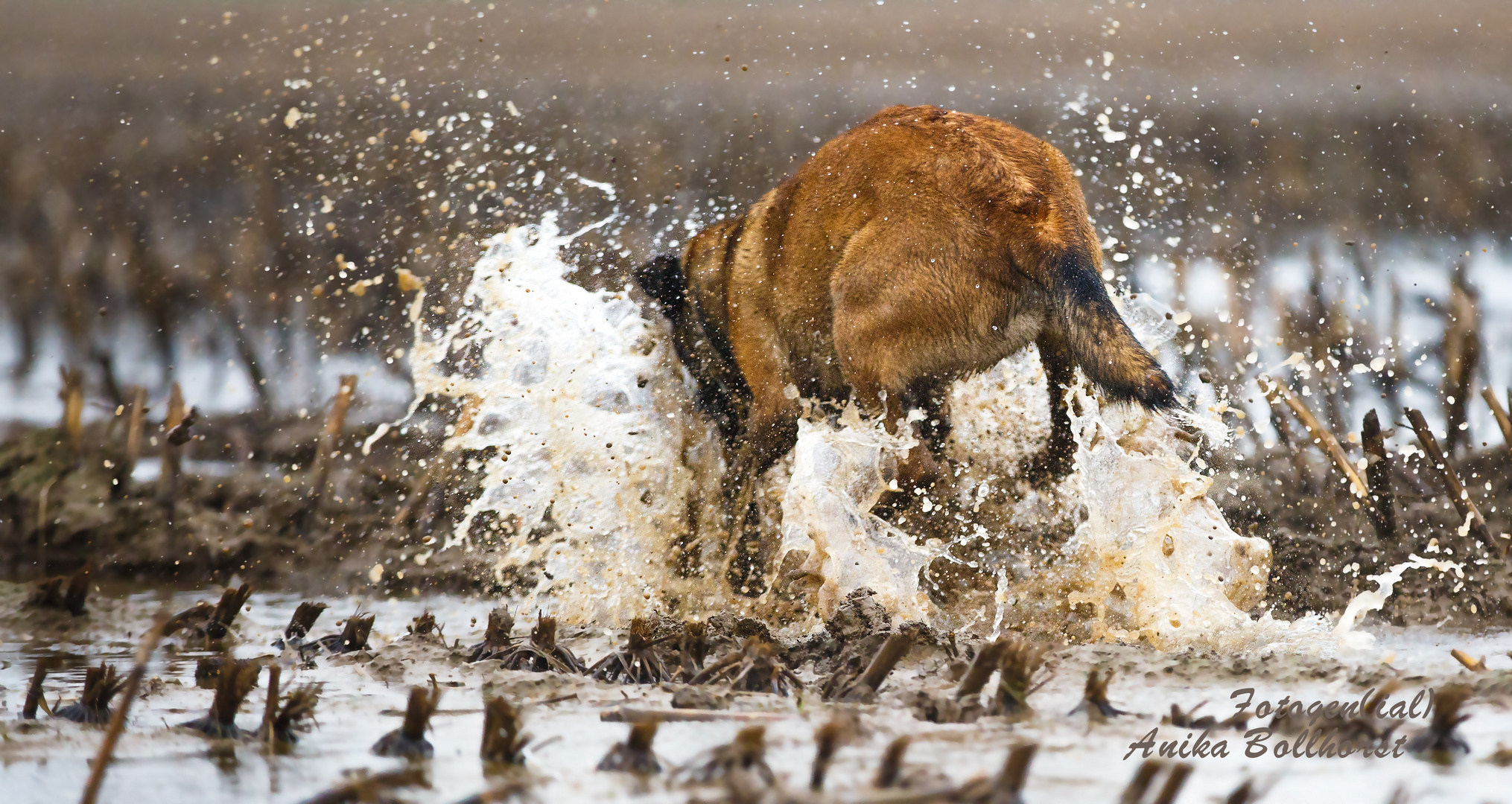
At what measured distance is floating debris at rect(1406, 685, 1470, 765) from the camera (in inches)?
79.0

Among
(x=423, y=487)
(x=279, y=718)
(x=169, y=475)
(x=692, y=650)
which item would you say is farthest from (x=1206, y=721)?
(x=169, y=475)

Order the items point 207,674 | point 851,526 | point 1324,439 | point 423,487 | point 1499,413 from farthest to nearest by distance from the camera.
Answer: point 423,487, point 1499,413, point 1324,439, point 851,526, point 207,674

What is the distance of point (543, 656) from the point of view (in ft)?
10.2

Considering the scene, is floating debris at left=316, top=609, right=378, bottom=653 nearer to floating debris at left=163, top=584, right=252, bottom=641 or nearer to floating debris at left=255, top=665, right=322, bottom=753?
floating debris at left=163, top=584, right=252, bottom=641

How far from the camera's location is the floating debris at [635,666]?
2908 mm

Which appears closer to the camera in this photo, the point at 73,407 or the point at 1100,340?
the point at 1100,340

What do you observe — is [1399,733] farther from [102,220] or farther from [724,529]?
[102,220]

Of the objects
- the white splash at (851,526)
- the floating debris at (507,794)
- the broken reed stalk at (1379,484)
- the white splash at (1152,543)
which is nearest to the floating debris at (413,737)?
the floating debris at (507,794)

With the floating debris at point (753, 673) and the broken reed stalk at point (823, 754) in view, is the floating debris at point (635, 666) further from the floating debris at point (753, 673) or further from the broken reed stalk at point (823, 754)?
the broken reed stalk at point (823, 754)

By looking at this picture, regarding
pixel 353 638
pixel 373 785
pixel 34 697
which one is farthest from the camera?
pixel 353 638

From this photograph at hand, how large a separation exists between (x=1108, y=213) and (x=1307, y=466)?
1.95 m

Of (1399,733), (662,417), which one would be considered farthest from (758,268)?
(1399,733)

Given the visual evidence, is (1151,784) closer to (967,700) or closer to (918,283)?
(967,700)

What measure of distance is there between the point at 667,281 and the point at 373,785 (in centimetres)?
335
